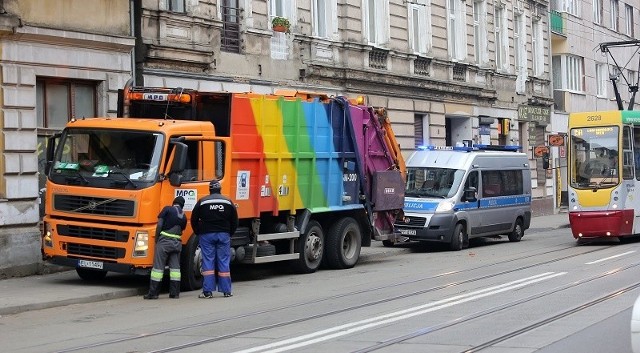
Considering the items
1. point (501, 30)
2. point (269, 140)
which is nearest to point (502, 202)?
point (269, 140)

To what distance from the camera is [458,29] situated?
→ 37.6 meters

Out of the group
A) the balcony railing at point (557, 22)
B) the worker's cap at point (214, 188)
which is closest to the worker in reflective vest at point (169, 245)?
the worker's cap at point (214, 188)

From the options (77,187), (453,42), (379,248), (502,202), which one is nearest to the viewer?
(77,187)

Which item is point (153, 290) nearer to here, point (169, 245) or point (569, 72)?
point (169, 245)

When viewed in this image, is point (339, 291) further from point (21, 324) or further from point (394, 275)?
point (21, 324)

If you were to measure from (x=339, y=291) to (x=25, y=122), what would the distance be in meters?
6.67

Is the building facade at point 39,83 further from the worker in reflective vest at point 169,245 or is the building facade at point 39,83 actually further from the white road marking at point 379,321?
the white road marking at point 379,321

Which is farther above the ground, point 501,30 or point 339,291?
point 501,30

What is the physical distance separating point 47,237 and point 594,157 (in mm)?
14564

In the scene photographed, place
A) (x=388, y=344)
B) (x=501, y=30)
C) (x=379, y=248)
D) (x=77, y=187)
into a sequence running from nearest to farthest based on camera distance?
(x=388, y=344)
(x=77, y=187)
(x=379, y=248)
(x=501, y=30)

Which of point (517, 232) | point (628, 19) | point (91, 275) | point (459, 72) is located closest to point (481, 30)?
point (459, 72)

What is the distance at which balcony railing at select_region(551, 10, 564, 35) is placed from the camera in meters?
47.8

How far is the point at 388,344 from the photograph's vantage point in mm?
10781

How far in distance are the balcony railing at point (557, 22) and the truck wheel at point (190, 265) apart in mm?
34418
